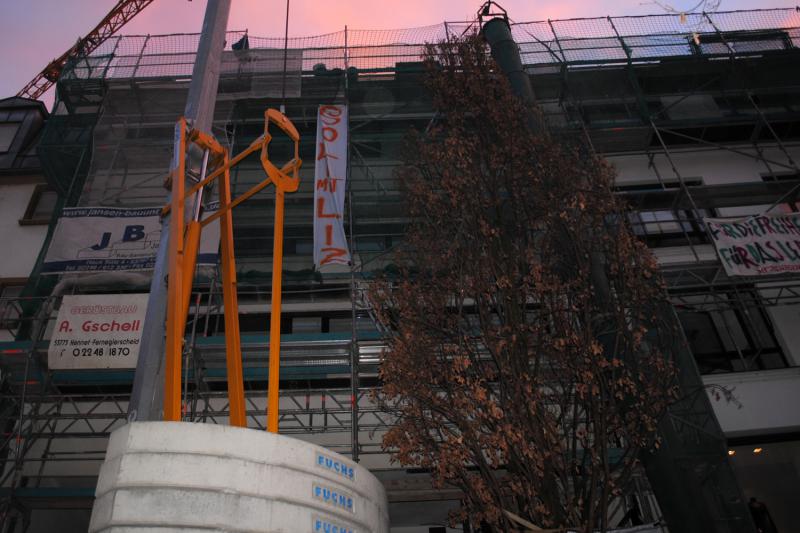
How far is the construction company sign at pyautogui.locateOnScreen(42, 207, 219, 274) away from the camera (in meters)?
11.6

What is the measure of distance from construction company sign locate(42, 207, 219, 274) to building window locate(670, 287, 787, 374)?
12.1 meters

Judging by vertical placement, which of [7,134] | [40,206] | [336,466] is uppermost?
[7,134]

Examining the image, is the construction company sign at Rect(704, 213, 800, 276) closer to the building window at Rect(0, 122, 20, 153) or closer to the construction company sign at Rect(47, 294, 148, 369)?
the construction company sign at Rect(47, 294, 148, 369)

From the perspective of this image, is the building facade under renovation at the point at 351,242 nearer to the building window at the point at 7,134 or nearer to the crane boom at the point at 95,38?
the building window at the point at 7,134

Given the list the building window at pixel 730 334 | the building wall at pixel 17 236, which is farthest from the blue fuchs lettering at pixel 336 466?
the building wall at pixel 17 236

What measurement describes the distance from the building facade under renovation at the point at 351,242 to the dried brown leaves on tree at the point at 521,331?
6.66 ft

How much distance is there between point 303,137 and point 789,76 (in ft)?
49.9

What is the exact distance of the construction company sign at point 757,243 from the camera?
1132 centimetres

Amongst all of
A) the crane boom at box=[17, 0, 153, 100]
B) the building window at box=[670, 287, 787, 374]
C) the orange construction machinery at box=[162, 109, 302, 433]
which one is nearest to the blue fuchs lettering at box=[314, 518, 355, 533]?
the orange construction machinery at box=[162, 109, 302, 433]

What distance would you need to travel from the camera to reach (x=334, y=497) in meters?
4.45

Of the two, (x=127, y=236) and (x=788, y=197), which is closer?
(x=127, y=236)

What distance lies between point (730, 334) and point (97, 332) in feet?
49.6

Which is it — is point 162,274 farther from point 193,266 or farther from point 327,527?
point 327,527

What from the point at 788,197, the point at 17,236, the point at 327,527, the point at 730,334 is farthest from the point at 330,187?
the point at 788,197
